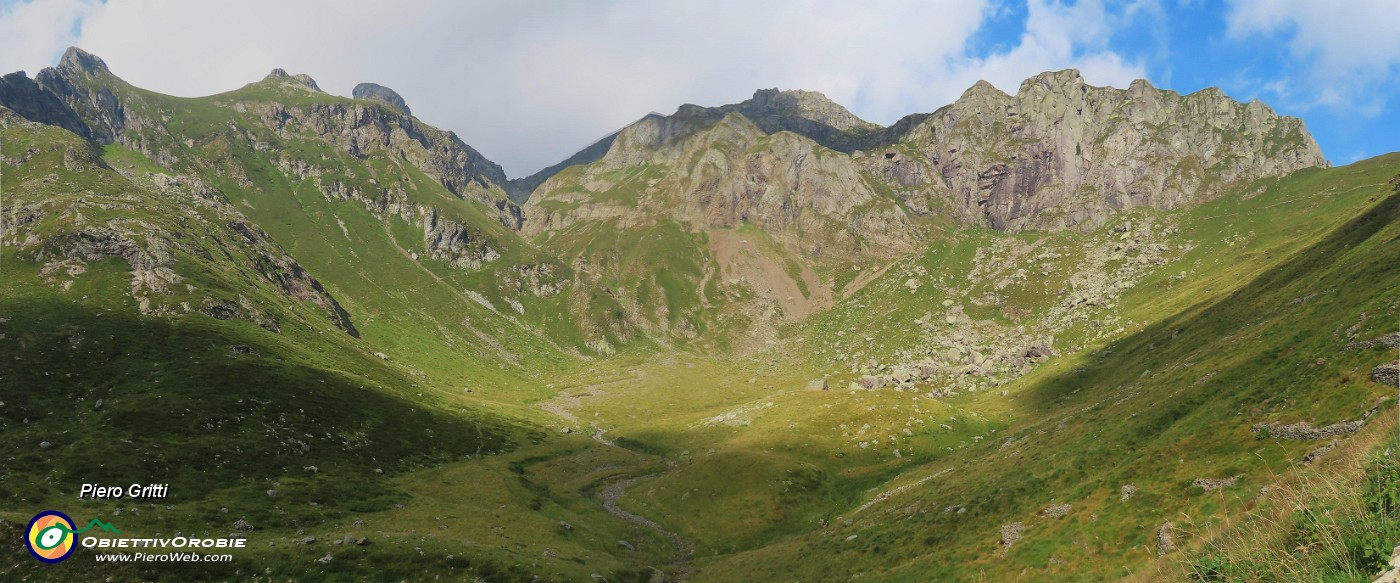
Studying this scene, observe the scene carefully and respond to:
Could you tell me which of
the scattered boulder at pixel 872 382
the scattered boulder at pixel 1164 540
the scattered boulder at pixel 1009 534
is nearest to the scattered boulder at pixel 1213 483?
the scattered boulder at pixel 1164 540

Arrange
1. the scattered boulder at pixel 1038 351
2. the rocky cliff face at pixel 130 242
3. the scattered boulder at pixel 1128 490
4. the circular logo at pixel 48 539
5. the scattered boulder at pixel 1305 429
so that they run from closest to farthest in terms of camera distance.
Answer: the scattered boulder at pixel 1305 429 → the circular logo at pixel 48 539 → the scattered boulder at pixel 1128 490 → the rocky cliff face at pixel 130 242 → the scattered boulder at pixel 1038 351

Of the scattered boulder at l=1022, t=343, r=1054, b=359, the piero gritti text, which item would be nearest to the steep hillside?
the scattered boulder at l=1022, t=343, r=1054, b=359

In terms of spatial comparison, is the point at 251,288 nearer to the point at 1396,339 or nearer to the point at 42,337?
→ the point at 42,337

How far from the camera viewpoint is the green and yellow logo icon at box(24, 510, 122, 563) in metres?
34.9

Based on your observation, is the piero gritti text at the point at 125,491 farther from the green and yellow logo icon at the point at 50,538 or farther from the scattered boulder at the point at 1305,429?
the scattered boulder at the point at 1305,429

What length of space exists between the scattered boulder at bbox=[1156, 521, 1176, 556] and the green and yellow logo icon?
63.9 metres

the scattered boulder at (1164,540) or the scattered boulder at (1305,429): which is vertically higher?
the scattered boulder at (1305,429)

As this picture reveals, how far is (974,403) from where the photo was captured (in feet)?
427

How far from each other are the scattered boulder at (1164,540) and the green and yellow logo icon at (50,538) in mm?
63940

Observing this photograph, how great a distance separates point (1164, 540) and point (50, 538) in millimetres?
66742

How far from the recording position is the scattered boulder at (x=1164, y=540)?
27.7 m

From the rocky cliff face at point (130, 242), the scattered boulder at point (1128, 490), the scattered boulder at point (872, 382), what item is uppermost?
the rocky cliff face at point (130, 242)

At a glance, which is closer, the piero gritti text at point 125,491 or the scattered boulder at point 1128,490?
the scattered boulder at point 1128,490

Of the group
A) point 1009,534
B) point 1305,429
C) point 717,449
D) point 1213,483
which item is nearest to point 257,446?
point 717,449
